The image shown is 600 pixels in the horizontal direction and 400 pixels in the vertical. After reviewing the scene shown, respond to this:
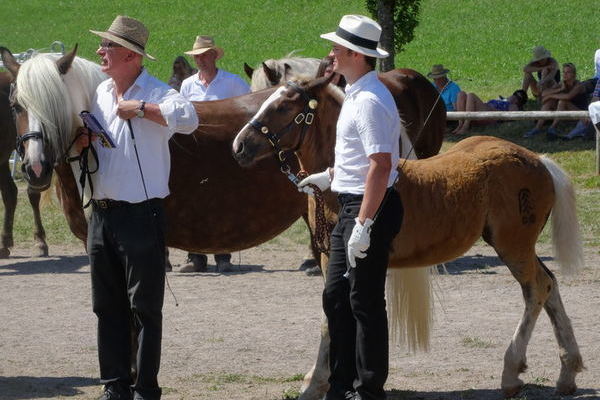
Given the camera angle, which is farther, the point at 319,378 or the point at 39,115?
the point at 319,378

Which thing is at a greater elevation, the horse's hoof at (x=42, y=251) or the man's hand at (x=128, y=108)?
the man's hand at (x=128, y=108)

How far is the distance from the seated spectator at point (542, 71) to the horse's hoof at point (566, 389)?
12.4 m

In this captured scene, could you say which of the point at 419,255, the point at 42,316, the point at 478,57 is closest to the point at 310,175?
the point at 419,255

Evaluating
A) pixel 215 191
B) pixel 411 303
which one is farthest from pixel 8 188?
pixel 411 303

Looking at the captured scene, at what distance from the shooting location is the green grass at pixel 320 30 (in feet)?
92.7

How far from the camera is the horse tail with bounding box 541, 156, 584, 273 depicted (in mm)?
5961

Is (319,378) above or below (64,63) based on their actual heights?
below

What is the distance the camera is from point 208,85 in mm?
9742

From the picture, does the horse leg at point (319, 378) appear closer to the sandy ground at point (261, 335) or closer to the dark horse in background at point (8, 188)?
the sandy ground at point (261, 335)

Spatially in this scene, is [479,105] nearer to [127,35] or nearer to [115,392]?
[127,35]

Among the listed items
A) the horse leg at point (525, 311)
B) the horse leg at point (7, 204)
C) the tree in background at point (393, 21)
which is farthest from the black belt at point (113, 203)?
the tree in background at point (393, 21)

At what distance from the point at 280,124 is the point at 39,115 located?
1184mm

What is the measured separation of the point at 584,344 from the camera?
680 cm

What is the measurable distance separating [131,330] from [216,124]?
1.49 meters
